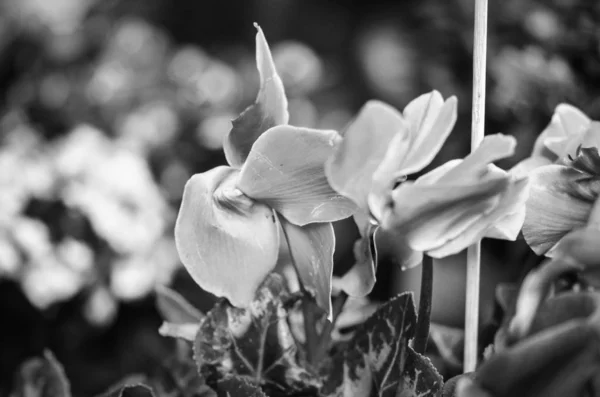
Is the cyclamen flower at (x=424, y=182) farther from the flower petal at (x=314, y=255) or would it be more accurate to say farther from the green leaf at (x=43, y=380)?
the green leaf at (x=43, y=380)

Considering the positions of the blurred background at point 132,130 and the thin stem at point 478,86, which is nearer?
the thin stem at point 478,86

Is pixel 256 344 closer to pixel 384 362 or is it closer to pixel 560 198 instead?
pixel 384 362

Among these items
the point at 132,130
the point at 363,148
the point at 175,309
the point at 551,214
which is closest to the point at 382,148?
the point at 363,148

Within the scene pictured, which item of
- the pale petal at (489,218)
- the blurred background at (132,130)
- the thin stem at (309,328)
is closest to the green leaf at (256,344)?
the thin stem at (309,328)

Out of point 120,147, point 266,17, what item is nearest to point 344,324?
point 120,147

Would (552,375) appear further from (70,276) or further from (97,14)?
(97,14)

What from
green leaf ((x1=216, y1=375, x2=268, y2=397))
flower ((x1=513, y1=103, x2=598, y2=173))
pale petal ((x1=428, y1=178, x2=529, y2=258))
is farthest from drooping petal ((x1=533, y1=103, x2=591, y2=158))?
green leaf ((x1=216, y1=375, x2=268, y2=397))
